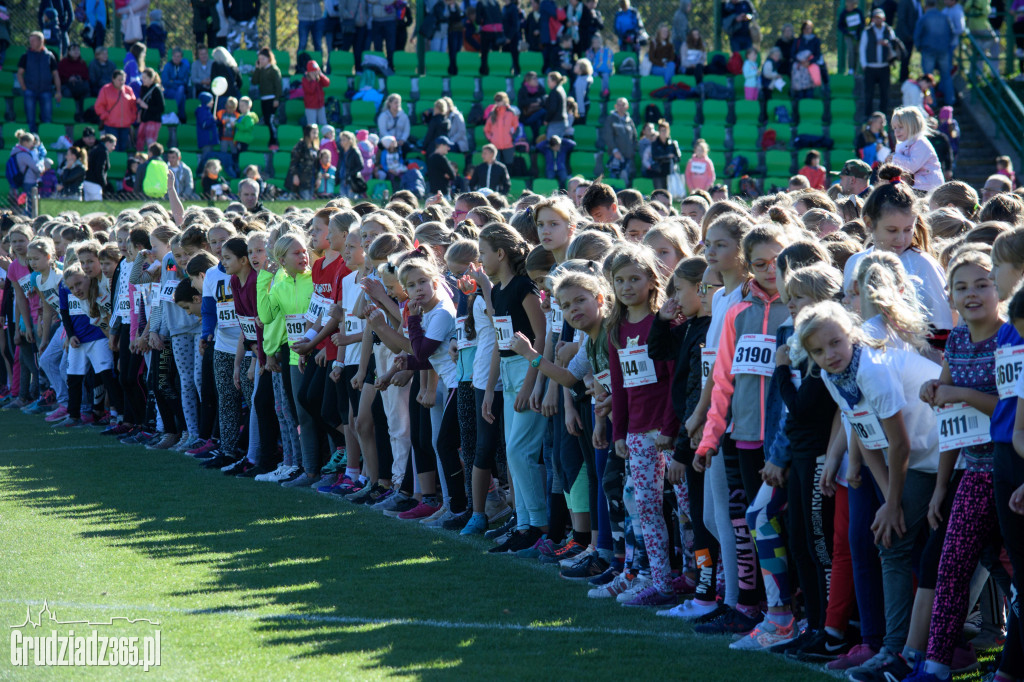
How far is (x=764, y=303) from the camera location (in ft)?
17.6

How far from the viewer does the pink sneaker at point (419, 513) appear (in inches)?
319

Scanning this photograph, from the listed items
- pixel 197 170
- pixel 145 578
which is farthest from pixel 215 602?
pixel 197 170

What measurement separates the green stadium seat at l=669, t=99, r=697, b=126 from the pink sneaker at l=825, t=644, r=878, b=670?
1843 centimetres

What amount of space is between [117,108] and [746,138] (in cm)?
1083

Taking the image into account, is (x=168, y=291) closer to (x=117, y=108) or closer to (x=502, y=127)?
(x=502, y=127)

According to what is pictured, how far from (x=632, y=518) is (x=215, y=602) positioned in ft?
6.90

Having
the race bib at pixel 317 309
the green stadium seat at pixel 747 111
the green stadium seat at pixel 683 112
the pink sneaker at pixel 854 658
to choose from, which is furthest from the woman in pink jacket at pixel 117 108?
the pink sneaker at pixel 854 658

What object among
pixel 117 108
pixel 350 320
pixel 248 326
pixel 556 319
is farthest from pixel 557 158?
pixel 556 319

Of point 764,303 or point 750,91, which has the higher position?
point 750,91

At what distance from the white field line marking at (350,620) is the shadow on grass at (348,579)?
0.01 metres

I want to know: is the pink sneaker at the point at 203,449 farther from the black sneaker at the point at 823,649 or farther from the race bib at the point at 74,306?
the black sneaker at the point at 823,649

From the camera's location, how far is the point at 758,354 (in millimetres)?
5328

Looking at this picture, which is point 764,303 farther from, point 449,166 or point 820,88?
point 820,88

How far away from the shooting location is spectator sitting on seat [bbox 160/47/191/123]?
21605 mm
